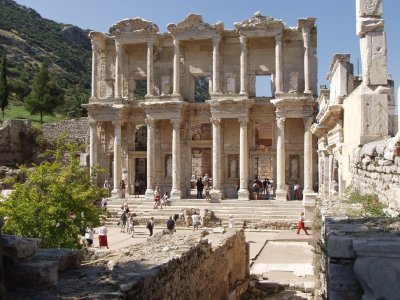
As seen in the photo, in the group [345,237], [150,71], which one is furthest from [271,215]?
[345,237]

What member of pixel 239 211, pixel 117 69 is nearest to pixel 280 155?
pixel 239 211

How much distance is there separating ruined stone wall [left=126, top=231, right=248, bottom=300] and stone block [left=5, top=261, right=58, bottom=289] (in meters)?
1.10

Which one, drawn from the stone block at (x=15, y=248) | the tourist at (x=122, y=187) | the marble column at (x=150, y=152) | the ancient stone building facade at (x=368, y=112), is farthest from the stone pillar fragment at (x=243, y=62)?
the stone block at (x=15, y=248)

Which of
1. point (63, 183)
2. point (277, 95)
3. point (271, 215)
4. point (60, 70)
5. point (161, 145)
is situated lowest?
point (271, 215)

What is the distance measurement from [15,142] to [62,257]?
31.7 meters

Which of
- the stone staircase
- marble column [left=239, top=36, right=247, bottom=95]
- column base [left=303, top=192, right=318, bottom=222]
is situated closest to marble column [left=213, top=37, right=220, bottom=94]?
marble column [left=239, top=36, right=247, bottom=95]

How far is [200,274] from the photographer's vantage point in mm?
10023

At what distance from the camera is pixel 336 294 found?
4617 mm

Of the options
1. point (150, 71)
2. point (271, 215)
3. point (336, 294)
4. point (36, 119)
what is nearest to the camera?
point (336, 294)

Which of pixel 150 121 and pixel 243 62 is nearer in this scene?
pixel 243 62

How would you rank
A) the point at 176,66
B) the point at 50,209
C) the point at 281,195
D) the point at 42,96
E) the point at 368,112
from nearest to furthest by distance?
the point at 368,112 < the point at 50,209 < the point at 281,195 < the point at 176,66 < the point at 42,96

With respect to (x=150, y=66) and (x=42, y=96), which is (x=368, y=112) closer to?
(x=150, y=66)

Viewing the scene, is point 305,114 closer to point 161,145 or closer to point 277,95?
point 277,95

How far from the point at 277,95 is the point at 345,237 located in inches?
884
